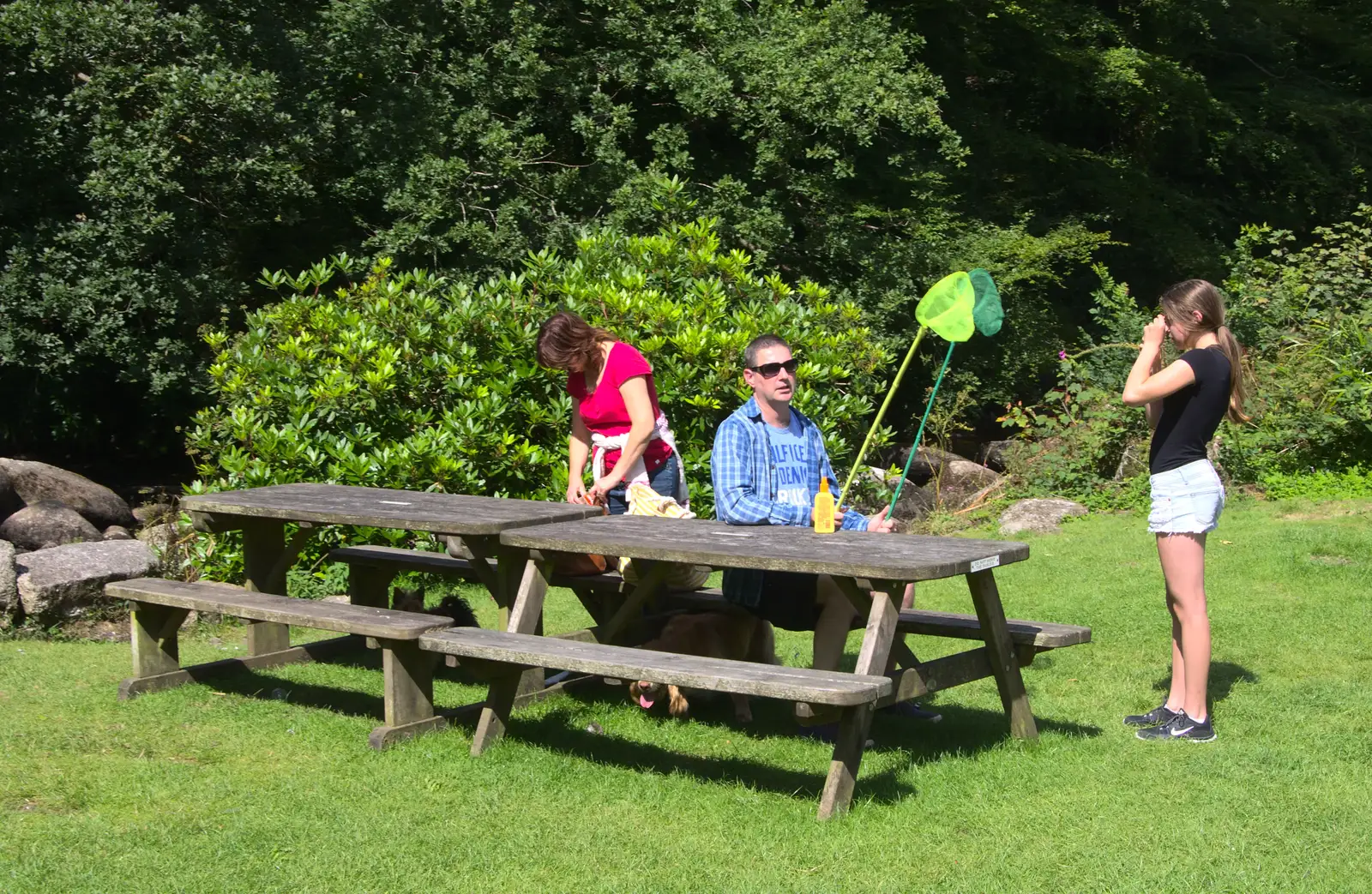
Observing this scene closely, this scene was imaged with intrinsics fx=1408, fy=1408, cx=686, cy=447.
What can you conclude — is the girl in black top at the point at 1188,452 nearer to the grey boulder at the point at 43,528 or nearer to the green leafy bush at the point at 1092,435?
the green leafy bush at the point at 1092,435

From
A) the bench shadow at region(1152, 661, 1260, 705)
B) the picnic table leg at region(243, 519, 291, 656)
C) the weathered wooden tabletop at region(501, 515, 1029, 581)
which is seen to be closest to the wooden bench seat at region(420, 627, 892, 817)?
the weathered wooden tabletop at region(501, 515, 1029, 581)

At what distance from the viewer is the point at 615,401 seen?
661cm

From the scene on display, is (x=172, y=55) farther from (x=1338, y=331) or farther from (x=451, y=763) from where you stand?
(x=1338, y=331)

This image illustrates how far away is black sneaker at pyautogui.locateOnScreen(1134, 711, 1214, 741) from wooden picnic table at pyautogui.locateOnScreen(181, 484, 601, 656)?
2492mm

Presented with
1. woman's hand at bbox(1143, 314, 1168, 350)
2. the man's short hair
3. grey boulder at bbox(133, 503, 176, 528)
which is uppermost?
woman's hand at bbox(1143, 314, 1168, 350)

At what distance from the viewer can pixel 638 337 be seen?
9359 mm

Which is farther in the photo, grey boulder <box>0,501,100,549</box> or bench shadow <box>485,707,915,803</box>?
grey boulder <box>0,501,100,549</box>

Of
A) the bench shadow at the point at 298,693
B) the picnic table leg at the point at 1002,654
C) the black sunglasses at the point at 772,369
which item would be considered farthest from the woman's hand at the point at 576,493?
the picnic table leg at the point at 1002,654

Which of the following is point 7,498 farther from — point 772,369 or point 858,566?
point 858,566

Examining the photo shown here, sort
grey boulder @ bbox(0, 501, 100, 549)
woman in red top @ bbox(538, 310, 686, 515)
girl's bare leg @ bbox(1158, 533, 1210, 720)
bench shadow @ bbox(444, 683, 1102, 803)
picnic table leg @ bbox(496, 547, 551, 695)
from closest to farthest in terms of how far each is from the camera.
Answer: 1. bench shadow @ bbox(444, 683, 1102, 803)
2. girl's bare leg @ bbox(1158, 533, 1210, 720)
3. picnic table leg @ bbox(496, 547, 551, 695)
4. woman in red top @ bbox(538, 310, 686, 515)
5. grey boulder @ bbox(0, 501, 100, 549)

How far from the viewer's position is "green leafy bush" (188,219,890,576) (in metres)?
8.86

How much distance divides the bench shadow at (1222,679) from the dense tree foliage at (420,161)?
21.1 feet

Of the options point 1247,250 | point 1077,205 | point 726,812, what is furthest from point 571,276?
point 1077,205

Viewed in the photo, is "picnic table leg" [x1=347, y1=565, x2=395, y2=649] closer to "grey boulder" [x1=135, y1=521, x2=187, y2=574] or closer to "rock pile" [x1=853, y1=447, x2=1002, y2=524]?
"grey boulder" [x1=135, y1=521, x2=187, y2=574]
